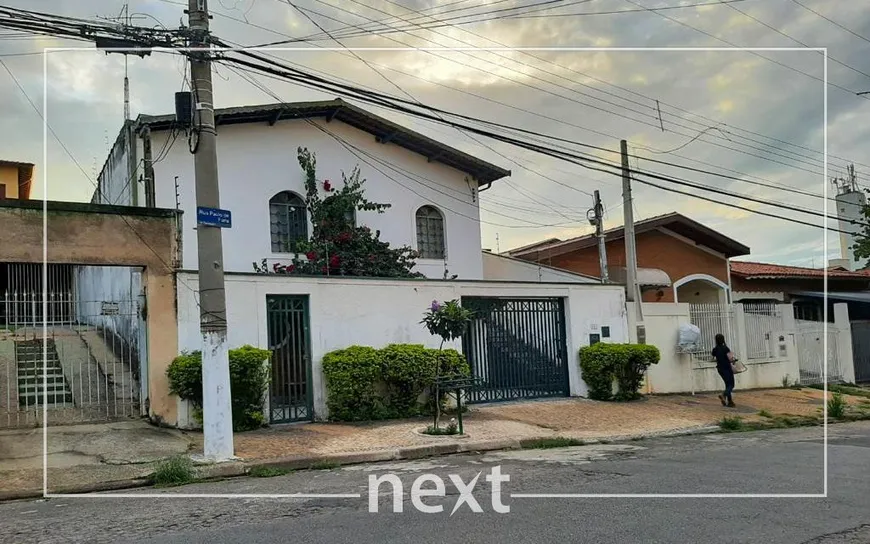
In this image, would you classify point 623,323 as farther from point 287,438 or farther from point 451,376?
point 287,438

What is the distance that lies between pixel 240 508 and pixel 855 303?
1075 inches

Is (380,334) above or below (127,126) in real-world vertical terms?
below

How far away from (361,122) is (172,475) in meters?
12.2

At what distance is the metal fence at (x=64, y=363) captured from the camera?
37.4 ft

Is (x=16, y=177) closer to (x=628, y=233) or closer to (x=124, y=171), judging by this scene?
(x=124, y=171)

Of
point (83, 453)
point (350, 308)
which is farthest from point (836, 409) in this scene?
point (83, 453)

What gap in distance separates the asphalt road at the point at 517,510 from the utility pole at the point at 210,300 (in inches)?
42.6

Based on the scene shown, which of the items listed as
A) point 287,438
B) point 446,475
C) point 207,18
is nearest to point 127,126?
point 207,18

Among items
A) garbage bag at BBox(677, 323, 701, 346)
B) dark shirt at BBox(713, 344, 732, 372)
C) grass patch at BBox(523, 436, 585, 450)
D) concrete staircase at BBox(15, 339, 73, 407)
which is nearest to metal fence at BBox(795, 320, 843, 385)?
garbage bag at BBox(677, 323, 701, 346)

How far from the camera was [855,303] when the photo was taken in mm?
27578

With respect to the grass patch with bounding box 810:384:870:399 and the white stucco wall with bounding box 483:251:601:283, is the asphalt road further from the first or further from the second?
the grass patch with bounding box 810:384:870:399

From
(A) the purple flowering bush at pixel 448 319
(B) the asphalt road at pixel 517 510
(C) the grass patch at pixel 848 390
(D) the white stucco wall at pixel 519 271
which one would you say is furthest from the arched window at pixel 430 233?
(C) the grass patch at pixel 848 390

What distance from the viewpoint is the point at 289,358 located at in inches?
500

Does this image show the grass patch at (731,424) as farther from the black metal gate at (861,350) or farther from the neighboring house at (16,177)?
the neighboring house at (16,177)
